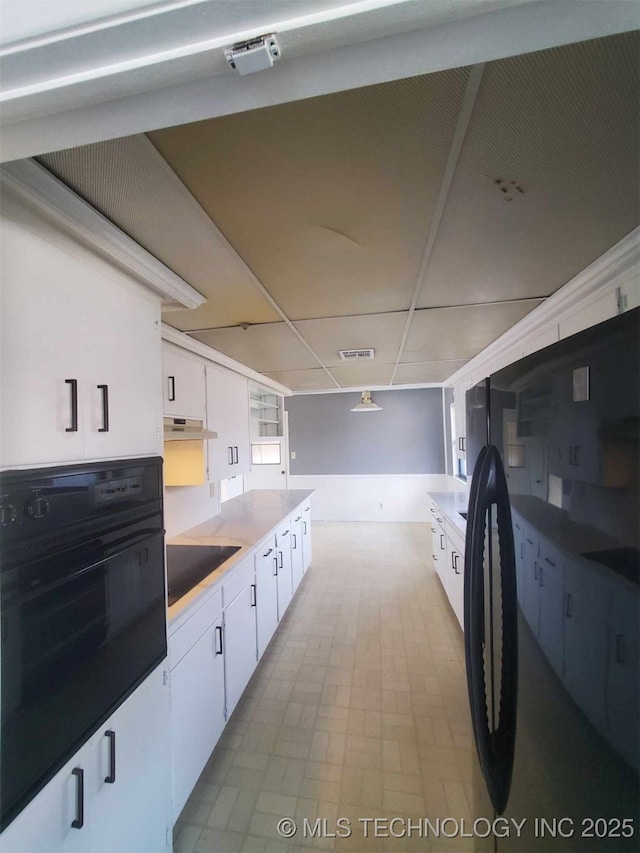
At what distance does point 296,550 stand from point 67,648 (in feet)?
9.12

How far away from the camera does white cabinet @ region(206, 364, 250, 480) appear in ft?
8.84

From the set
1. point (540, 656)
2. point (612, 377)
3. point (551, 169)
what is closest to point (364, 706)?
point (540, 656)

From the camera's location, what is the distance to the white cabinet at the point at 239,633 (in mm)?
1871

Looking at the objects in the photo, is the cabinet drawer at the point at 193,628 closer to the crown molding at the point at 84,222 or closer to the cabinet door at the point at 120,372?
the cabinet door at the point at 120,372

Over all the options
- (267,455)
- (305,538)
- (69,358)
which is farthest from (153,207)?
(267,455)

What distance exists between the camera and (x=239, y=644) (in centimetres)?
202

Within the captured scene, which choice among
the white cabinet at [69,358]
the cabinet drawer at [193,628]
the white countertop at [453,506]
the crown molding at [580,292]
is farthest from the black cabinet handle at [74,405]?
the white countertop at [453,506]

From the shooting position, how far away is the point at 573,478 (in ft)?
1.73

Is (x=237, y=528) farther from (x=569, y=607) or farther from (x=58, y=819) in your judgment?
(x=569, y=607)

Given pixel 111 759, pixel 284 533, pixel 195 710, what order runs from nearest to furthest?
pixel 111 759
pixel 195 710
pixel 284 533

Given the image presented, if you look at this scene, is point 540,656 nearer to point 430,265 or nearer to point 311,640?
point 430,265

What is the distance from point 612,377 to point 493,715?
0.81 meters

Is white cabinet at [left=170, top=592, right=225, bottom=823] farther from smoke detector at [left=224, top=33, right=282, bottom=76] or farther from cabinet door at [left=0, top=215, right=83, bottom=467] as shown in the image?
smoke detector at [left=224, top=33, right=282, bottom=76]

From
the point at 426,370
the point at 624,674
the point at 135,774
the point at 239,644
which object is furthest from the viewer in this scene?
the point at 426,370
